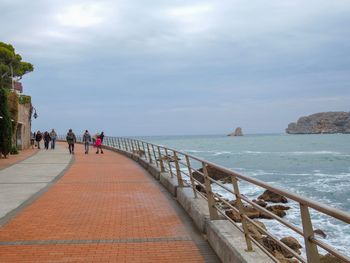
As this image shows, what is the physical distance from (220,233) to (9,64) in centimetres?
5807

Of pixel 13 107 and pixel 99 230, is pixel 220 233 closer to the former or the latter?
pixel 99 230

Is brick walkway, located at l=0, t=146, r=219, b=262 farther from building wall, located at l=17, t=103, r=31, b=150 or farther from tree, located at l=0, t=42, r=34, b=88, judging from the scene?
tree, located at l=0, t=42, r=34, b=88

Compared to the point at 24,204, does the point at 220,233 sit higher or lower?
higher

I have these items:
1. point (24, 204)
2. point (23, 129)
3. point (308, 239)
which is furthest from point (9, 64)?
point (308, 239)

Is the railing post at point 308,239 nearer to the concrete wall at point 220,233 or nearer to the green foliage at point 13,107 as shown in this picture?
the concrete wall at point 220,233

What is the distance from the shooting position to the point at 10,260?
5.97 metres

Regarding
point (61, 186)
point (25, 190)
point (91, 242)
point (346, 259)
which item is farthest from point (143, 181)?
point (346, 259)

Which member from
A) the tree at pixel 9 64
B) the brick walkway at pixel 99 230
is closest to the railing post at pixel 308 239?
the brick walkway at pixel 99 230

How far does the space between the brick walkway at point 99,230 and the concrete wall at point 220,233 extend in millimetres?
271

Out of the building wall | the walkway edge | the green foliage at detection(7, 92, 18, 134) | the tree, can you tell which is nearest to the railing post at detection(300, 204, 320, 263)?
the walkway edge

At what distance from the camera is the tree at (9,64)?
56188 millimetres

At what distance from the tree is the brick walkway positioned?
4672 cm

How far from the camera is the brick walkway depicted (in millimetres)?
6207

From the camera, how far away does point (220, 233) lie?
6.20m
